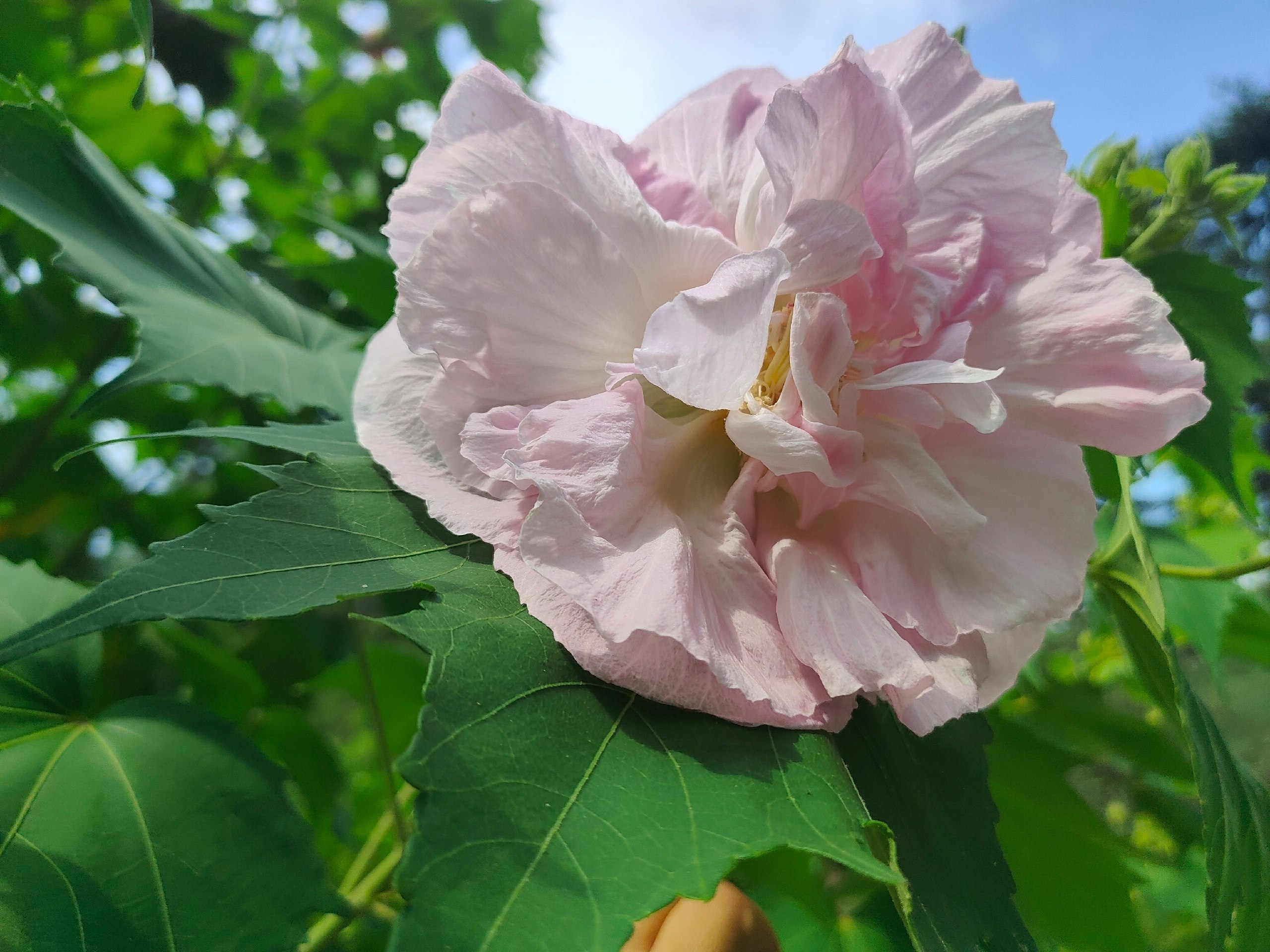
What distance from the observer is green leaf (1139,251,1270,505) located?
61 cm

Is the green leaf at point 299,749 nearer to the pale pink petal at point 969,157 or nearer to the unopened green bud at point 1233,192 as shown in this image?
the pale pink petal at point 969,157

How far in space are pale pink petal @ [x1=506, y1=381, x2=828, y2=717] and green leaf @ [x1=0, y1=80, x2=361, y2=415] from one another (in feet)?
0.78

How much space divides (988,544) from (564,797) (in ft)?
0.67

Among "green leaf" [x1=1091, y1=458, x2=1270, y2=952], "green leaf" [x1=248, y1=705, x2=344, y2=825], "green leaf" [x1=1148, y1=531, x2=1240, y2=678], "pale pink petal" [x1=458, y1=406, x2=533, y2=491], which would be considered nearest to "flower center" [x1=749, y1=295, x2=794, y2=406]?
"pale pink petal" [x1=458, y1=406, x2=533, y2=491]

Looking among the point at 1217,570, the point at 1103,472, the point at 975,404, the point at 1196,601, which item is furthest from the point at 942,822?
the point at 1196,601

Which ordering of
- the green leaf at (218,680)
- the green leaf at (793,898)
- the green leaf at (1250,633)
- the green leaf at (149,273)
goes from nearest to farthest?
the green leaf at (149,273) < the green leaf at (793,898) < the green leaf at (218,680) < the green leaf at (1250,633)

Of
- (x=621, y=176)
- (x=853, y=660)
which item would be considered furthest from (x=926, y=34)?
(x=853, y=660)

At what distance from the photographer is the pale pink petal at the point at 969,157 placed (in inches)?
14.0

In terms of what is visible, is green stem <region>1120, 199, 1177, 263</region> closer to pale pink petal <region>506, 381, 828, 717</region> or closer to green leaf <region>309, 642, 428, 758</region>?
pale pink petal <region>506, 381, 828, 717</region>

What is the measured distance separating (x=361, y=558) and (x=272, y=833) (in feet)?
0.45

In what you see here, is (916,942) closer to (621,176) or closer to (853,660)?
(853,660)

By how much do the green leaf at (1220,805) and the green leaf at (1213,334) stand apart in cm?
18

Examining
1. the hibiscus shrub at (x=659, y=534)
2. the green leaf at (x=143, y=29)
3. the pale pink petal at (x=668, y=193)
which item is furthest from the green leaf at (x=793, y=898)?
the green leaf at (x=143, y=29)

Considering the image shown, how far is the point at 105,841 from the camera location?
32 centimetres
